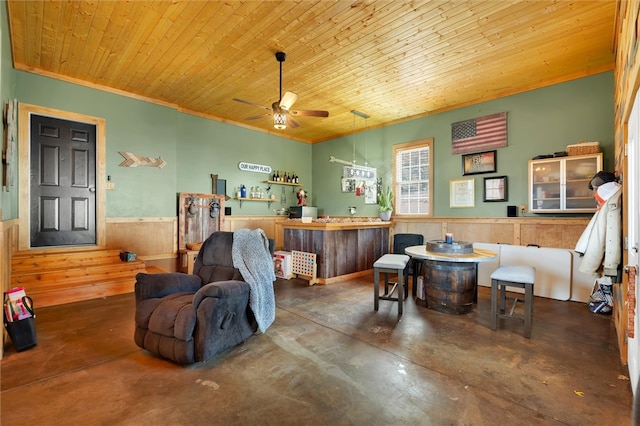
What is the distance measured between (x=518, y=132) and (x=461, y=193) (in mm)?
1360

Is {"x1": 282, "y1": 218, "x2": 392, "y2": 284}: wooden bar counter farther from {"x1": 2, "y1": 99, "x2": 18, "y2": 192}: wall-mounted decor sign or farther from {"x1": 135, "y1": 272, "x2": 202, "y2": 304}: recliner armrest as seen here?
{"x1": 2, "y1": 99, "x2": 18, "y2": 192}: wall-mounted decor sign

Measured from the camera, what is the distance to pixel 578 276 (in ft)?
13.1

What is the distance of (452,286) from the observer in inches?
138

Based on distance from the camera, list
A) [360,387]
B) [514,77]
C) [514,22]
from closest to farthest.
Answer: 1. [360,387]
2. [514,22]
3. [514,77]

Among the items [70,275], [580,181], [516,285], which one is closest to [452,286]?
[516,285]

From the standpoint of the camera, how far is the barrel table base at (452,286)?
3488 mm

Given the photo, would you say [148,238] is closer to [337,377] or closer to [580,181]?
[337,377]

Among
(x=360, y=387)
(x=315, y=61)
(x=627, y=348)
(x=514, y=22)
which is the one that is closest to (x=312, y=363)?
(x=360, y=387)

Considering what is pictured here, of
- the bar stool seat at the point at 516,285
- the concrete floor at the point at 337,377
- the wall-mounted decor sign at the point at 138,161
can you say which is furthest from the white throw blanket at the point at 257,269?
the wall-mounted decor sign at the point at 138,161

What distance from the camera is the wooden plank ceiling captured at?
3069 millimetres

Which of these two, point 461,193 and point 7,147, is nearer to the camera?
point 7,147

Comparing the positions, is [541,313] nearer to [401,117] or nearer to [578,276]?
[578,276]

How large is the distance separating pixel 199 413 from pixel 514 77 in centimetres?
572

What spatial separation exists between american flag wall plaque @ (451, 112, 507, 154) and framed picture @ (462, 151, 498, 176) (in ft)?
0.36
